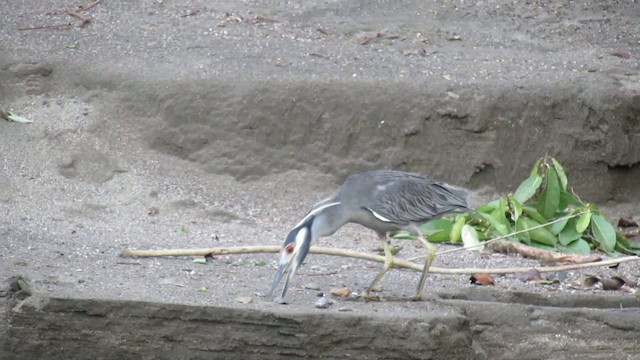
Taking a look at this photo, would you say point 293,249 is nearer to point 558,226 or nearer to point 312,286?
point 312,286

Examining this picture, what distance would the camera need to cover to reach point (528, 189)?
768cm

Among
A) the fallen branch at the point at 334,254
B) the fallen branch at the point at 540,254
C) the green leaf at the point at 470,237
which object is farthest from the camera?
the green leaf at the point at 470,237

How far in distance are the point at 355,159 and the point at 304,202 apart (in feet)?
1.77

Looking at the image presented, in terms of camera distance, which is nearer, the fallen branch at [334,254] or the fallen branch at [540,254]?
the fallen branch at [334,254]

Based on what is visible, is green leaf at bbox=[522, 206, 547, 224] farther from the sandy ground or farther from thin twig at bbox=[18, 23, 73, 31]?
thin twig at bbox=[18, 23, 73, 31]

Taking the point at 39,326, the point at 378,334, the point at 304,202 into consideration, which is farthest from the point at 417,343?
the point at 304,202

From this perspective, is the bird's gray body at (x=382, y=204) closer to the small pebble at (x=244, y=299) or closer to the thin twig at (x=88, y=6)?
the small pebble at (x=244, y=299)

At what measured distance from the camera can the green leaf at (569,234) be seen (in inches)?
297

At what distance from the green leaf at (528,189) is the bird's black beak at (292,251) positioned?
8.22 ft

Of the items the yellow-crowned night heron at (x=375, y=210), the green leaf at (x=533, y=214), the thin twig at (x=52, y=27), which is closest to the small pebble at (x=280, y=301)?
the yellow-crowned night heron at (x=375, y=210)

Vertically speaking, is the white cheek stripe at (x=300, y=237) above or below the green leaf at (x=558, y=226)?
above

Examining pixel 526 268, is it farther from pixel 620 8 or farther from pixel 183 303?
pixel 620 8

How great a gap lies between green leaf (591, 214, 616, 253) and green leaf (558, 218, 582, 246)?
0.11 m

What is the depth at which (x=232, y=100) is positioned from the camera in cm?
835
